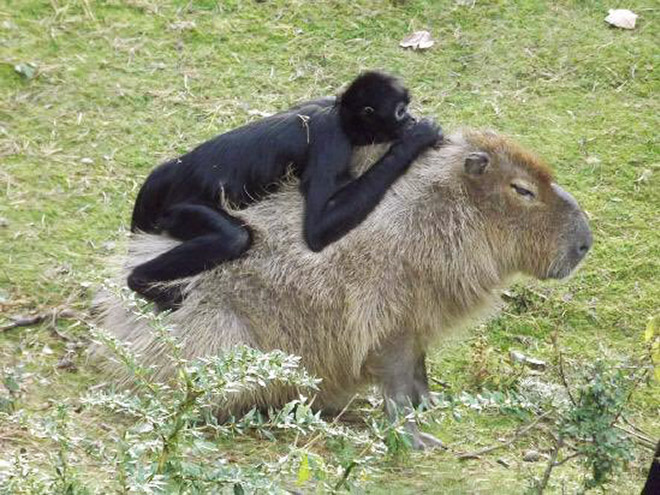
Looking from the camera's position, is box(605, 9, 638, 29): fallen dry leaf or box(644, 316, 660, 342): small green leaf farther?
box(605, 9, 638, 29): fallen dry leaf

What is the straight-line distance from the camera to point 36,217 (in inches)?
269

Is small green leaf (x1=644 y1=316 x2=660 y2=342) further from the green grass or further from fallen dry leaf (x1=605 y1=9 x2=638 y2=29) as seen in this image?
fallen dry leaf (x1=605 y1=9 x2=638 y2=29)

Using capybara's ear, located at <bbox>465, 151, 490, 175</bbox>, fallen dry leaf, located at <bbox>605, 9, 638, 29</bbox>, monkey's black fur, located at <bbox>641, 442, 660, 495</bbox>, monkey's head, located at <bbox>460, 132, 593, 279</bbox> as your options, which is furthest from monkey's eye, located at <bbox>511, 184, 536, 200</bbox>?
fallen dry leaf, located at <bbox>605, 9, 638, 29</bbox>

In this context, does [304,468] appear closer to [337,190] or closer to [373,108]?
[337,190]

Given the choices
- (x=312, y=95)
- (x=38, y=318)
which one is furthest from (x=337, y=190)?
(x=312, y=95)

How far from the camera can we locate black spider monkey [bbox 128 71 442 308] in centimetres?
541

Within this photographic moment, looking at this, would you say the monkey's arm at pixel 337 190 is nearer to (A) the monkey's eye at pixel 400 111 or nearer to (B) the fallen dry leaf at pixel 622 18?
(A) the monkey's eye at pixel 400 111

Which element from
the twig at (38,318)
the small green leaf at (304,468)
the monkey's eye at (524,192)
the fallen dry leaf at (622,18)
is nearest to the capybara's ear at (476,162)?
the monkey's eye at (524,192)

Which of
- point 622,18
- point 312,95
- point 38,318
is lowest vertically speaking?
point 38,318

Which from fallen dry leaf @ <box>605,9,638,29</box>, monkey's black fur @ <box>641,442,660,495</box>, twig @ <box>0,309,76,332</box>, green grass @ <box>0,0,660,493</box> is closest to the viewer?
monkey's black fur @ <box>641,442,660,495</box>

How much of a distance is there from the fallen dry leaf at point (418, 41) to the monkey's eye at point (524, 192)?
2878 mm

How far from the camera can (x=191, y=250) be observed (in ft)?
17.9

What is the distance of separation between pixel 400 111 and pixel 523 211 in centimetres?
66

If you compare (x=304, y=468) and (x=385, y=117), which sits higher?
(x=385, y=117)
